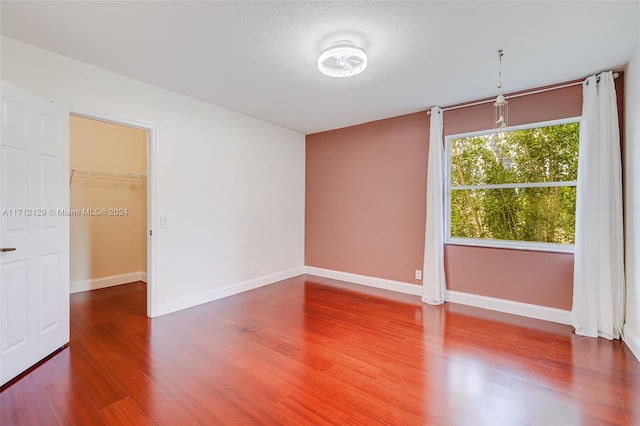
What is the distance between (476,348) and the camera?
256 cm

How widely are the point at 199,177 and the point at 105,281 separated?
2.37 meters

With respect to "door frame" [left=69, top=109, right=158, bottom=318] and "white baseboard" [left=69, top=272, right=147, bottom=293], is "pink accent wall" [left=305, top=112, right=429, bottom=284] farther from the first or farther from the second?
"white baseboard" [left=69, top=272, right=147, bottom=293]

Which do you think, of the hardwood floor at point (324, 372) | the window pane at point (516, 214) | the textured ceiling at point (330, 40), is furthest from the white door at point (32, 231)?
the window pane at point (516, 214)

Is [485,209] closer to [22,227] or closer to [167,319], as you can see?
[167,319]

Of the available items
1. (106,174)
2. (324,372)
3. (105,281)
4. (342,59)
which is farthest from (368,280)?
(106,174)

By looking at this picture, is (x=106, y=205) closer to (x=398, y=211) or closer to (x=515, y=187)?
(x=398, y=211)

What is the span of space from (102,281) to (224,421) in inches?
149

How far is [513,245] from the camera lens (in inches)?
135

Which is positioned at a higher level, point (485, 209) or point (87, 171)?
point (87, 171)

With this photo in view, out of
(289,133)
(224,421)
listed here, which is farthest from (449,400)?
(289,133)

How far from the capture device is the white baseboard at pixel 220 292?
10.9 ft

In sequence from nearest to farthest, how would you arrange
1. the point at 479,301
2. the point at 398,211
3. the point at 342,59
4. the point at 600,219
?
1. the point at 342,59
2. the point at 600,219
3. the point at 479,301
4. the point at 398,211

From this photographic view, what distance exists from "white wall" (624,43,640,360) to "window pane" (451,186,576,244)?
0.52m

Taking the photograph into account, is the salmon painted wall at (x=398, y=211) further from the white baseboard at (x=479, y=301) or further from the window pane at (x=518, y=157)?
the window pane at (x=518, y=157)
